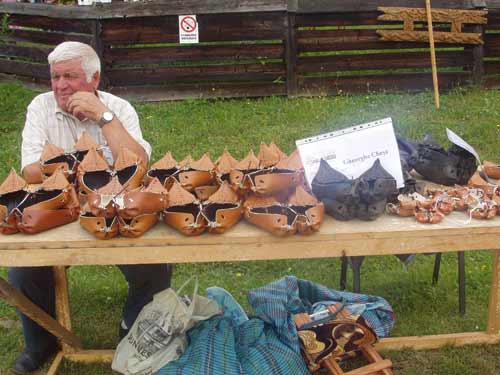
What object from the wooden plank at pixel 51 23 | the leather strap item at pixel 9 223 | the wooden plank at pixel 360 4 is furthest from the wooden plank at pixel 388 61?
the leather strap item at pixel 9 223

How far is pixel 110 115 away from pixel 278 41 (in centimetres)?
533

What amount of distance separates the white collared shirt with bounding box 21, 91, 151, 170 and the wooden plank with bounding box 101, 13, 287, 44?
4.54 m

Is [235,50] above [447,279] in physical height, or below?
above

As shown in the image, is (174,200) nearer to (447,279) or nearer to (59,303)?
(59,303)

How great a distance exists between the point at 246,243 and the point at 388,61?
6242mm

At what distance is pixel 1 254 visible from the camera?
215 cm

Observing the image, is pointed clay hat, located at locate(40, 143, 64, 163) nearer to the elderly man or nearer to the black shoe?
the elderly man

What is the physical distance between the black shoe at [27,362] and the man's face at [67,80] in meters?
1.23

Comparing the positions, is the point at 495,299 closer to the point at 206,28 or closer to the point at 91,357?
the point at 91,357

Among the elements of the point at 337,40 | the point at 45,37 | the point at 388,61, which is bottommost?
the point at 388,61

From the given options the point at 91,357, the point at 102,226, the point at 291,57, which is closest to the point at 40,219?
the point at 102,226

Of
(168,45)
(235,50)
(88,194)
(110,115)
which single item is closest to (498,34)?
(235,50)

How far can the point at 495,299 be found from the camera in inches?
116

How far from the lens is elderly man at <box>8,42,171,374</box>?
2889 mm
